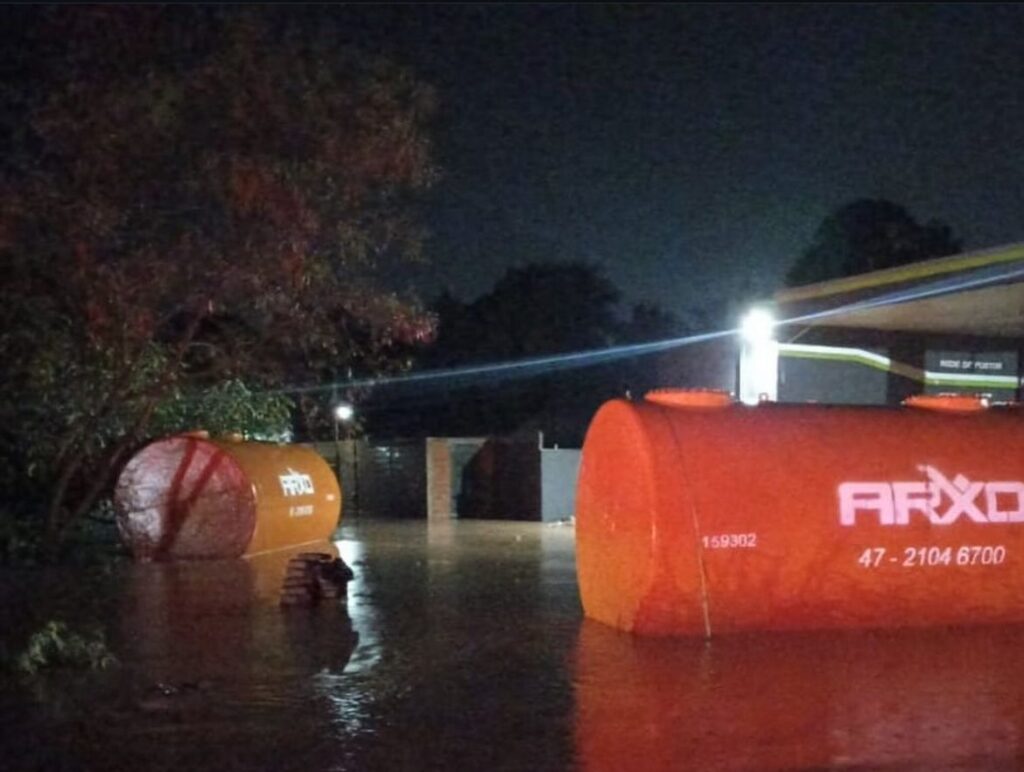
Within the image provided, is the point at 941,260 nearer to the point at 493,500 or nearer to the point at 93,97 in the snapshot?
the point at 93,97

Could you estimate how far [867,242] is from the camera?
45750 mm

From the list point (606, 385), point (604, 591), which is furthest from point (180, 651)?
point (606, 385)

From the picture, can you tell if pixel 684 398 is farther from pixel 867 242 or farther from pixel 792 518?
pixel 867 242

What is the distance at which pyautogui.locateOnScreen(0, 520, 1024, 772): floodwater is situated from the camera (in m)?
8.03

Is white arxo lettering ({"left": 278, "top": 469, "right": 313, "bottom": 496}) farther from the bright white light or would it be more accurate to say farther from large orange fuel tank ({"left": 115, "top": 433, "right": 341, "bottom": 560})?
the bright white light

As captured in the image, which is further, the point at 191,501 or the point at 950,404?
the point at 191,501

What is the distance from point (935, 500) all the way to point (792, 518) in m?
1.38

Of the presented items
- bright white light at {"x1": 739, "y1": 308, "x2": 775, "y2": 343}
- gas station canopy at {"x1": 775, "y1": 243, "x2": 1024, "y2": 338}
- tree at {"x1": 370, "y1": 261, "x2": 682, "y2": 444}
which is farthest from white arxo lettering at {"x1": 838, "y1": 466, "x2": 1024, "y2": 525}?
tree at {"x1": 370, "y1": 261, "x2": 682, "y2": 444}

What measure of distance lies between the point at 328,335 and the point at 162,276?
301 centimetres

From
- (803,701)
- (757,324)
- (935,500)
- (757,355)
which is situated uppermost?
(757,324)

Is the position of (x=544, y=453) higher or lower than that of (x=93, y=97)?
lower

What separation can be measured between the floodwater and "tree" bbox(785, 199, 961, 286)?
107ft

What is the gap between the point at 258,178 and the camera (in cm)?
1711

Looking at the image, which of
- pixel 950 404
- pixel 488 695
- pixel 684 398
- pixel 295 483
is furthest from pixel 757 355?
pixel 488 695
